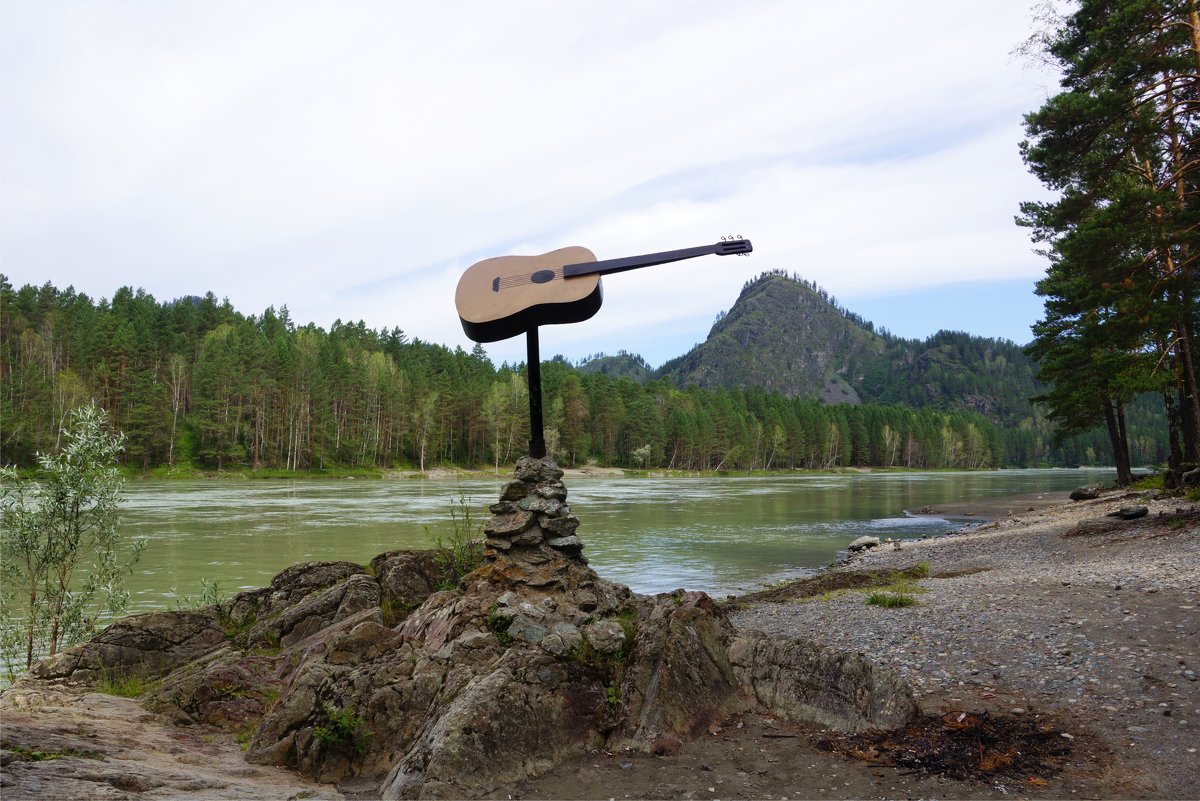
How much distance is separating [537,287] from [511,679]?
5.48m

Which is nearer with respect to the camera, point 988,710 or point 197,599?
point 988,710

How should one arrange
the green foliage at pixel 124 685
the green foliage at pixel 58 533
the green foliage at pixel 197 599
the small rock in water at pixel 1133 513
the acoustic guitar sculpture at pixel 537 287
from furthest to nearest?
the small rock in water at pixel 1133 513
the green foliage at pixel 197 599
the green foliage at pixel 58 533
the acoustic guitar sculpture at pixel 537 287
the green foliage at pixel 124 685

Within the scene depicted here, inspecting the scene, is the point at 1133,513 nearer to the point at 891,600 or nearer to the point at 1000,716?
the point at 891,600

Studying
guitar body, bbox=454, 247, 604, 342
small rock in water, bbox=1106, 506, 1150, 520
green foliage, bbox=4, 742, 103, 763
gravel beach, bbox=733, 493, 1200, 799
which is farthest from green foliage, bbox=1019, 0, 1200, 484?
green foliage, bbox=4, 742, 103, 763

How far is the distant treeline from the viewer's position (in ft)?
251

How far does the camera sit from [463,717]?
212 inches

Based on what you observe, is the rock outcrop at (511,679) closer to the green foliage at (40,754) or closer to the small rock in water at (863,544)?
the green foliage at (40,754)

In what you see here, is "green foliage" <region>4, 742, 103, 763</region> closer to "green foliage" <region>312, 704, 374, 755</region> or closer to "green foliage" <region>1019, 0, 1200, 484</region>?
"green foliage" <region>312, 704, 374, 755</region>

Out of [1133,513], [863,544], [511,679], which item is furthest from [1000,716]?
[863,544]

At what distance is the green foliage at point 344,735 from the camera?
596 cm

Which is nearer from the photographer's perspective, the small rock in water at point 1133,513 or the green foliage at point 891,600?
the green foliage at point 891,600

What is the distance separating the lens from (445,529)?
28984 millimetres

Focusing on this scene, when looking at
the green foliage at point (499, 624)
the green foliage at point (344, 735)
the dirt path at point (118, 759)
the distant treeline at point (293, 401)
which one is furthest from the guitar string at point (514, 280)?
the distant treeline at point (293, 401)

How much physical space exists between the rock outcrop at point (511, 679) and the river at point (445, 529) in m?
3.60
